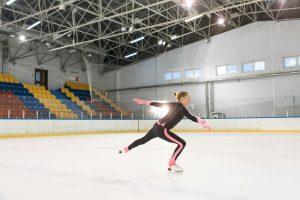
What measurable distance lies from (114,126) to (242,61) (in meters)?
10.5

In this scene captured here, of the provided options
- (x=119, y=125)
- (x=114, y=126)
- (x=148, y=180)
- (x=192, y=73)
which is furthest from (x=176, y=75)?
(x=148, y=180)

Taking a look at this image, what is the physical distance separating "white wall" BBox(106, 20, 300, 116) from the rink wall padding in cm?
129

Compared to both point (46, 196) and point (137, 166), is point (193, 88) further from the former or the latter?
point (46, 196)

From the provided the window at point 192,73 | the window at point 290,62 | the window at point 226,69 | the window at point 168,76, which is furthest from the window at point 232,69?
the window at point 168,76

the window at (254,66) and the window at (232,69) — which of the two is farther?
the window at (232,69)

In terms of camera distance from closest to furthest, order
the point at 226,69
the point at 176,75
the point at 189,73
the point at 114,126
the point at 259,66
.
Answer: the point at 114,126
the point at 259,66
the point at 226,69
the point at 189,73
the point at 176,75

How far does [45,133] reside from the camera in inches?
619

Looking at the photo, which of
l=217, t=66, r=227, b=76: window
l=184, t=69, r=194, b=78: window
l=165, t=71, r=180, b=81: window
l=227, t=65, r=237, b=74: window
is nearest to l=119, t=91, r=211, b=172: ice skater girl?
Result: l=227, t=65, r=237, b=74: window

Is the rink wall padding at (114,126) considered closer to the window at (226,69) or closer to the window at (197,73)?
the window at (226,69)

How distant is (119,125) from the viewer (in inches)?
773

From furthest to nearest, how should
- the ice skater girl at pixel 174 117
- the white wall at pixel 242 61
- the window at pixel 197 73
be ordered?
the window at pixel 197 73 < the white wall at pixel 242 61 < the ice skater girl at pixel 174 117

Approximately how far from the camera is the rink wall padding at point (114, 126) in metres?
14.8

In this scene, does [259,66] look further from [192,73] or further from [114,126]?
[114,126]

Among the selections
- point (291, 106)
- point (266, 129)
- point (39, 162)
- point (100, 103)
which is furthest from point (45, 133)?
point (291, 106)
